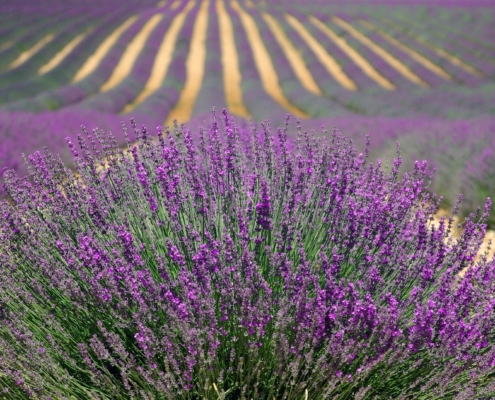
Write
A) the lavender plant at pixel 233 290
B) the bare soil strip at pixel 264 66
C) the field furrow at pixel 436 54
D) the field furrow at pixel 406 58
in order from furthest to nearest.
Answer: the field furrow at pixel 436 54, the field furrow at pixel 406 58, the bare soil strip at pixel 264 66, the lavender plant at pixel 233 290

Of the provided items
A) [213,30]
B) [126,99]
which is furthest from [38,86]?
[213,30]

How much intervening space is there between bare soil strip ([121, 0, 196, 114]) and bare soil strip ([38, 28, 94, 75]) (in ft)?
15.0

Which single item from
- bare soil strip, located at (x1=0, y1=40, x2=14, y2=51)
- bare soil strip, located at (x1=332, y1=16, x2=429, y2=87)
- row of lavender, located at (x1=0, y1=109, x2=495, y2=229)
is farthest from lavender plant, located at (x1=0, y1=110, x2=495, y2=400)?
bare soil strip, located at (x1=0, y1=40, x2=14, y2=51)

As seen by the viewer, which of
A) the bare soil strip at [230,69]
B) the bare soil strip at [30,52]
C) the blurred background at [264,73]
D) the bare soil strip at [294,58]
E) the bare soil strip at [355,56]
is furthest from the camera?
the bare soil strip at [30,52]

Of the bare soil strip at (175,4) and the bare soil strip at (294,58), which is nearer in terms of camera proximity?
the bare soil strip at (294,58)

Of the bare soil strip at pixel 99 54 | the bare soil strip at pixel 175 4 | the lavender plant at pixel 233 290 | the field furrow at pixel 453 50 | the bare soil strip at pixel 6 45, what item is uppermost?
the bare soil strip at pixel 175 4

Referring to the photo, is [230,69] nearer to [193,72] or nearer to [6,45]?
[193,72]

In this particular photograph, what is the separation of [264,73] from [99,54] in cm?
956

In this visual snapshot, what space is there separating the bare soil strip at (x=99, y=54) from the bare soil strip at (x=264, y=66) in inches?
327

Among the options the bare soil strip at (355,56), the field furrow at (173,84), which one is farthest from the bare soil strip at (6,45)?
the bare soil strip at (355,56)

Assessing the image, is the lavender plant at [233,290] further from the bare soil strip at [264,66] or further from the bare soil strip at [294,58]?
the bare soil strip at [294,58]

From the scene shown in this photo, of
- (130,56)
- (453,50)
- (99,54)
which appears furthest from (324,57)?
(99,54)

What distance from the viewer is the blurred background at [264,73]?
23.4 ft

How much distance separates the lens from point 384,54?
26266mm
